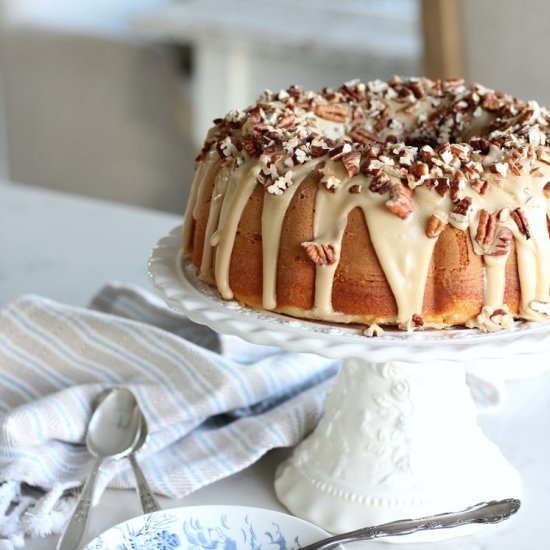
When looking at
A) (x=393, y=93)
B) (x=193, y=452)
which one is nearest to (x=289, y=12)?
Answer: (x=393, y=93)

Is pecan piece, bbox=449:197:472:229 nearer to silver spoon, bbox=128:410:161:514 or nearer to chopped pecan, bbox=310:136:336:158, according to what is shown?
chopped pecan, bbox=310:136:336:158

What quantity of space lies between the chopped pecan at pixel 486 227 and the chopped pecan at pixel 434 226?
35mm

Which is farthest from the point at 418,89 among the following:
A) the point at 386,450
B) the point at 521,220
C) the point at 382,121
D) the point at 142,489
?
the point at 142,489

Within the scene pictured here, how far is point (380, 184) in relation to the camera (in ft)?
2.97

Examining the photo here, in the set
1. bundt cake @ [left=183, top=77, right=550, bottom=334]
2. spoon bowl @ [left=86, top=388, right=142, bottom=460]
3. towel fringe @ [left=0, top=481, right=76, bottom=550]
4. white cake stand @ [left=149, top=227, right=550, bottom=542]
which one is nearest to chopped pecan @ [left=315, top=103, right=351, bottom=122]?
bundt cake @ [left=183, top=77, right=550, bottom=334]

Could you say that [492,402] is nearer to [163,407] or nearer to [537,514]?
[537,514]

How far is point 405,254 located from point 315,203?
10 centimetres

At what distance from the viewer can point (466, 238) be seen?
3.00ft

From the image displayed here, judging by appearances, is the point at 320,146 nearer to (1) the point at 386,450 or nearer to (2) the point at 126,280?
(1) the point at 386,450

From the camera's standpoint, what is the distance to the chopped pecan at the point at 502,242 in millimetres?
909

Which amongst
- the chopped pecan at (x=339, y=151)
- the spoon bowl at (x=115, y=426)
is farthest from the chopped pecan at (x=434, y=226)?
the spoon bowl at (x=115, y=426)

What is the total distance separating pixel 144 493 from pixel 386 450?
0.26m

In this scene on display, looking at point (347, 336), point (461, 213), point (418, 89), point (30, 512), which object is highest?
point (418, 89)

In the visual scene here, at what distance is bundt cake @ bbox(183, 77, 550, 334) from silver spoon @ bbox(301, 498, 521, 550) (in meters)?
0.19
